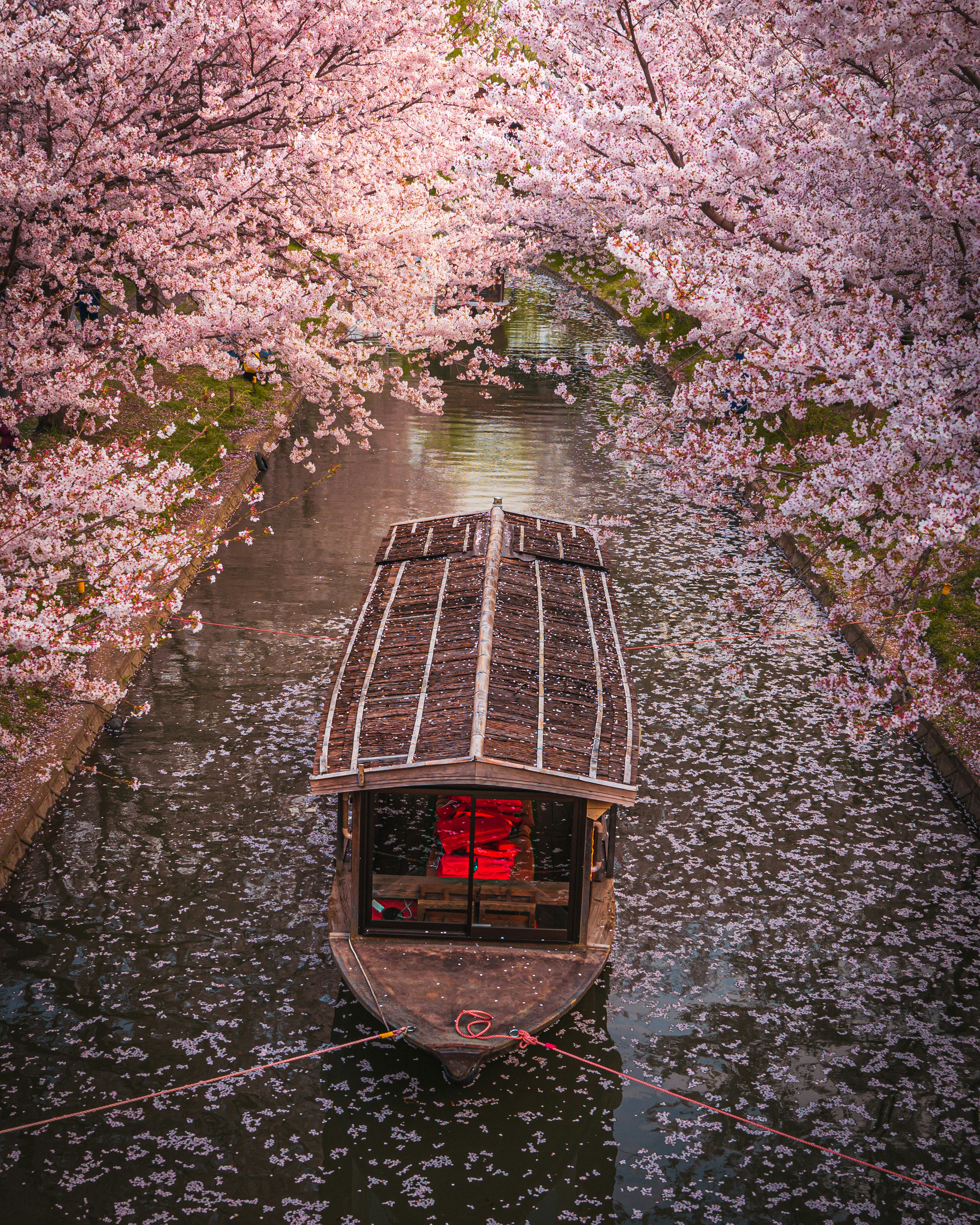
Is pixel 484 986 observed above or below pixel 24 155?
below

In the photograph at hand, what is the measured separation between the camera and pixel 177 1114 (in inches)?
344

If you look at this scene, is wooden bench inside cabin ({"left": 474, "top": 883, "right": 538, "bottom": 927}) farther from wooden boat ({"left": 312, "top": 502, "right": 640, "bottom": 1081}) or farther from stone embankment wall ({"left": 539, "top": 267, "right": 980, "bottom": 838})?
stone embankment wall ({"left": 539, "top": 267, "right": 980, "bottom": 838})

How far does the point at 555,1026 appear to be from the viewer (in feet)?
32.6

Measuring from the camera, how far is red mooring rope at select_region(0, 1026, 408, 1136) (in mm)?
8523

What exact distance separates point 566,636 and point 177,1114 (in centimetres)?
598

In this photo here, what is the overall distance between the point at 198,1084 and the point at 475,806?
3.23m

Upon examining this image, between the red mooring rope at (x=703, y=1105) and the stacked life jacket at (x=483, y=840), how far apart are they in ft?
4.45

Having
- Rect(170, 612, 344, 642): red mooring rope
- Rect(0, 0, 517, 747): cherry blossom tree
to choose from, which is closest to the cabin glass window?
Rect(0, 0, 517, 747): cherry blossom tree

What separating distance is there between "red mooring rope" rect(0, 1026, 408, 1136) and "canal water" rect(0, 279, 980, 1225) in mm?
75

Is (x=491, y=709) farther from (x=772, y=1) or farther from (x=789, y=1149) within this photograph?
(x=772, y=1)

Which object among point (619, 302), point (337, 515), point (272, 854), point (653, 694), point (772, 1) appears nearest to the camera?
point (772, 1)

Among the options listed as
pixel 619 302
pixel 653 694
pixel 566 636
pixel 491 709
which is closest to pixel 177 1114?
pixel 491 709

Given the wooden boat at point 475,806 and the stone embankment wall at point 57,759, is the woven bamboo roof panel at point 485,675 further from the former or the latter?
the stone embankment wall at point 57,759

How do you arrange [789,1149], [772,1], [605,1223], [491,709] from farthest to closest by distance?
1. [772,1]
2. [491,709]
3. [789,1149]
4. [605,1223]
